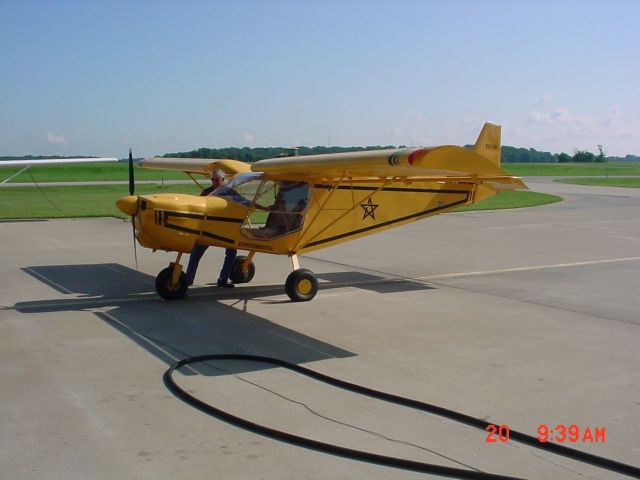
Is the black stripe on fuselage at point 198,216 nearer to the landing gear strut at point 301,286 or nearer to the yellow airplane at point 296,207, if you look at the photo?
the yellow airplane at point 296,207

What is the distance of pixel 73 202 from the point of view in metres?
31.4

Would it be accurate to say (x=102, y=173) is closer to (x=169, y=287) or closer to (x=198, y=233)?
(x=169, y=287)

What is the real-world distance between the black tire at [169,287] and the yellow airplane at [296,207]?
0.05ft

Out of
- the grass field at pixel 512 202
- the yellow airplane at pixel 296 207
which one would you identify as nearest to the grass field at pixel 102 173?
the grass field at pixel 512 202

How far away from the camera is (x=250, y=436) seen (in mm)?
5363

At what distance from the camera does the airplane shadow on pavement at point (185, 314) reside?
7.85 m

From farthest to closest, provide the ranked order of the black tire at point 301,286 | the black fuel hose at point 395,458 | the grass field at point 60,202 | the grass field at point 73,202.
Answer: the grass field at point 73,202
the grass field at point 60,202
the black tire at point 301,286
the black fuel hose at point 395,458

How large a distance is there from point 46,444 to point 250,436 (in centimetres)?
151

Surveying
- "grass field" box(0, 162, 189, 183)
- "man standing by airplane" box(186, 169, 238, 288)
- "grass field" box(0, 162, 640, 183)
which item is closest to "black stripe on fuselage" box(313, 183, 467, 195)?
"man standing by airplane" box(186, 169, 238, 288)

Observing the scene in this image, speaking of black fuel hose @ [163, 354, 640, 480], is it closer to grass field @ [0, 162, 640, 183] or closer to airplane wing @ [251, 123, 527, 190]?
airplane wing @ [251, 123, 527, 190]

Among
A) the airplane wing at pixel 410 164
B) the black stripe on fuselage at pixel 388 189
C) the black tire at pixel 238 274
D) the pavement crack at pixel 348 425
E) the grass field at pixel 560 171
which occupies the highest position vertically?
the grass field at pixel 560 171

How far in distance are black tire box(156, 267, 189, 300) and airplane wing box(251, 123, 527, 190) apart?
2.05 meters

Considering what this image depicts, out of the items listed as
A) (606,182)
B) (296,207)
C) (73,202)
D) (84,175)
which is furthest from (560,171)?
(296,207)

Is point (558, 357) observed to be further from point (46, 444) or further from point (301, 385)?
point (46, 444)
